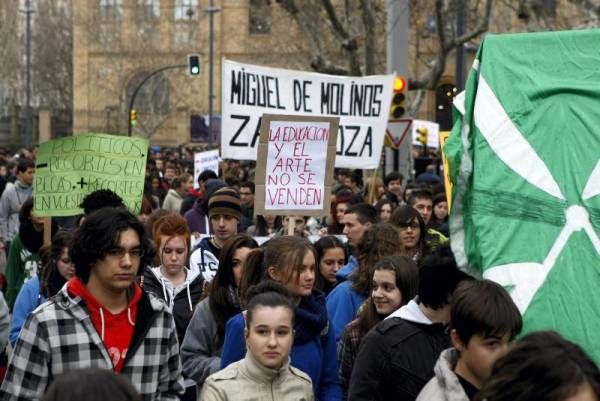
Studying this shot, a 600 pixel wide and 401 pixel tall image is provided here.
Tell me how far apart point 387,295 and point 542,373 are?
3349 mm

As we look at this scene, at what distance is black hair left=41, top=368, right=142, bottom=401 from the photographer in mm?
3230

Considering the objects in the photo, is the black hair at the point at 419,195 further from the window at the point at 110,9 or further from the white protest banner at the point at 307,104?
the window at the point at 110,9

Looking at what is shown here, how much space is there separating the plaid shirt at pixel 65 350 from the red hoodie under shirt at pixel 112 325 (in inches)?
0.8

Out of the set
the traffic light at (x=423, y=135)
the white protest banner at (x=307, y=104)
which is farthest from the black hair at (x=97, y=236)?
the traffic light at (x=423, y=135)

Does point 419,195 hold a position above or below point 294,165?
below

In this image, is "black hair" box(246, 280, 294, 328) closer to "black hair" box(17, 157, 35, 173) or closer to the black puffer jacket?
the black puffer jacket

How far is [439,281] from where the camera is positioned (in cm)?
554

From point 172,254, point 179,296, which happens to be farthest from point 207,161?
point 179,296

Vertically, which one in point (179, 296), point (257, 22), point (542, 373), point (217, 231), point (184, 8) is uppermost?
point (184, 8)

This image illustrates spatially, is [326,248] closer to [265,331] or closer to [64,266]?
[64,266]

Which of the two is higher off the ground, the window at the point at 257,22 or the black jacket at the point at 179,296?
the window at the point at 257,22

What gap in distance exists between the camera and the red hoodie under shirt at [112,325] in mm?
5375

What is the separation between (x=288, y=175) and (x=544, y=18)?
16.9 m

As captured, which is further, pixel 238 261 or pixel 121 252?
pixel 238 261
